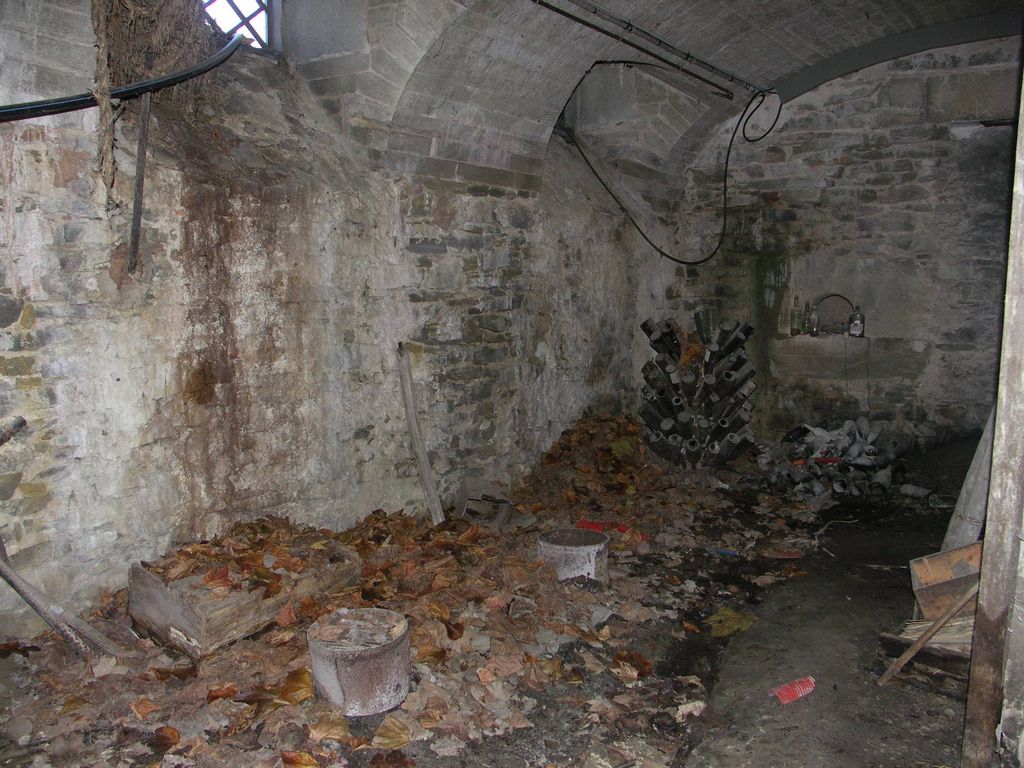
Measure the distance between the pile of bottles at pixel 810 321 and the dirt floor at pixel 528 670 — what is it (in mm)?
2730

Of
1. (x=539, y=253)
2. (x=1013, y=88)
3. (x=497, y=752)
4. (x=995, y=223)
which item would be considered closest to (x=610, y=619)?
(x=497, y=752)

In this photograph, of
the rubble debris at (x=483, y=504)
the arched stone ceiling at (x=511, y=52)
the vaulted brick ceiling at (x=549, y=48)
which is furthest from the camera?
the rubble debris at (x=483, y=504)

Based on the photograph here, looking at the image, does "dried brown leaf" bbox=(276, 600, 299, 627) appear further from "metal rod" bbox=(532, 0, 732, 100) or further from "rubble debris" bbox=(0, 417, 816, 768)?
"metal rod" bbox=(532, 0, 732, 100)

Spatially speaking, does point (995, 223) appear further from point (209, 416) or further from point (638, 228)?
point (209, 416)

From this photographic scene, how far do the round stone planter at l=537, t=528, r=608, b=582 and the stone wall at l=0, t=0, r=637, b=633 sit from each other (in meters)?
1.28

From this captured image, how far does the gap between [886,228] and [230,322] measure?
624 centimetres

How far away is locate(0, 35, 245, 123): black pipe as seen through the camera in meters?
3.38

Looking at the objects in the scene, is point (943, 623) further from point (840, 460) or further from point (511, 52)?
point (511, 52)

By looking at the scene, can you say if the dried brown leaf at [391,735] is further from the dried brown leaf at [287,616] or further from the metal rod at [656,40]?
the metal rod at [656,40]

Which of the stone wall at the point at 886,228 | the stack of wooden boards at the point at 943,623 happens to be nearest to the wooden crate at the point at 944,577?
the stack of wooden boards at the point at 943,623

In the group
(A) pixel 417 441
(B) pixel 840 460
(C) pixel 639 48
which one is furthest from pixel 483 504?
(C) pixel 639 48

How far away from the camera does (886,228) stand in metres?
7.68

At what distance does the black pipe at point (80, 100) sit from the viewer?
3385 millimetres

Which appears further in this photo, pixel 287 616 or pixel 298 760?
pixel 287 616
